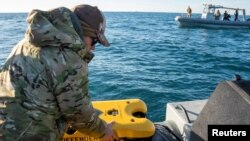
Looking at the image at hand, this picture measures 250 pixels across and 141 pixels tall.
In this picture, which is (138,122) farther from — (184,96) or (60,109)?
(184,96)

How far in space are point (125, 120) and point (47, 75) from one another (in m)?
1.32

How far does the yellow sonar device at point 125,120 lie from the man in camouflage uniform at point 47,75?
2.57 ft

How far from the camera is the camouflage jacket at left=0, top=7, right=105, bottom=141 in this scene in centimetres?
202

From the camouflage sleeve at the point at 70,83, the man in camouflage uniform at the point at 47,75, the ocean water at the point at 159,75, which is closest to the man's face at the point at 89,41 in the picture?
the man in camouflage uniform at the point at 47,75

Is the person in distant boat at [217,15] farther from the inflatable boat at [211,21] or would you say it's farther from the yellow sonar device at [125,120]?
the yellow sonar device at [125,120]

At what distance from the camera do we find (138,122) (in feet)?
10.4

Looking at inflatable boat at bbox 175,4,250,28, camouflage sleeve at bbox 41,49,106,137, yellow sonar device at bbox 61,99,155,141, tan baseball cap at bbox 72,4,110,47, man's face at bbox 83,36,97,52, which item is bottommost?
inflatable boat at bbox 175,4,250,28

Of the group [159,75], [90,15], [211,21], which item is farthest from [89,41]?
[211,21]

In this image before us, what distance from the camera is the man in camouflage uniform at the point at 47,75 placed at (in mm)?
2020

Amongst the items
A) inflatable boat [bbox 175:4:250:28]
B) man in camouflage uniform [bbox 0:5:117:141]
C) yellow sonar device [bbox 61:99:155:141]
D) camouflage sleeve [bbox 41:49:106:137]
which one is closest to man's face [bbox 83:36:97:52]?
man in camouflage uniform [bbox 0:5:117:141]

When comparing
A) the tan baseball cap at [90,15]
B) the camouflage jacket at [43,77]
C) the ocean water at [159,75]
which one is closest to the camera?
the camouflage jacket at [43,77]

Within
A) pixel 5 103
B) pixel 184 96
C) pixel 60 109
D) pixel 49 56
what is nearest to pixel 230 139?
pixel 60 109

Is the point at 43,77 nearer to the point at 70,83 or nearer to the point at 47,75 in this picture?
the point at 47,75

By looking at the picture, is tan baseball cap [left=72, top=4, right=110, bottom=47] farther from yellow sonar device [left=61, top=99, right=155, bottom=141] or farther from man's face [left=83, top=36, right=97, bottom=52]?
yellow sonar device [left=61, top=99, right=155, bottom=141]
